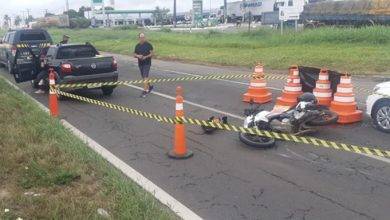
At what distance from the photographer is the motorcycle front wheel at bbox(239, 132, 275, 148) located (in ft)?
25.1

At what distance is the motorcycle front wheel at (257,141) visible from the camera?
7652 mm

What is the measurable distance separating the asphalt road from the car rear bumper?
69.7 inches

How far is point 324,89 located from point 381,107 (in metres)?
1.50

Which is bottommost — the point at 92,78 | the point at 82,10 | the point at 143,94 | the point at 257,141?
the point at 143,94

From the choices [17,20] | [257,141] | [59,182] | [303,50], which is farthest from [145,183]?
[17,20]

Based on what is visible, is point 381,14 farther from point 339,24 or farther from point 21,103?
point 21,103

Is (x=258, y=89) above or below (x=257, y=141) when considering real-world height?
above

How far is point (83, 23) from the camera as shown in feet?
310

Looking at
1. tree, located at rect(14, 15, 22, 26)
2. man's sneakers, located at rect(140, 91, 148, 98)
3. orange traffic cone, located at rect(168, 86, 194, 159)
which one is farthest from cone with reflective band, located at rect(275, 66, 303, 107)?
tree, located at rect(14, 15, 22, 26)

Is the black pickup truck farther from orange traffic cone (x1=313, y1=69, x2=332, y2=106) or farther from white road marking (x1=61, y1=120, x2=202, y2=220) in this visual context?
orange traffic cone (x1=313, y1=69, x2=332, y2=106)

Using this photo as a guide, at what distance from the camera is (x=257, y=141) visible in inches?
305

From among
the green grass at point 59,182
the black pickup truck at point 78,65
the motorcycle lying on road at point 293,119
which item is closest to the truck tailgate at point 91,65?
the black pickup truck at point 78,65

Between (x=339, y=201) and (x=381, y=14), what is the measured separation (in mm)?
30391

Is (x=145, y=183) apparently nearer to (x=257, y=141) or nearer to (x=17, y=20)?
(x=257, y=141)
